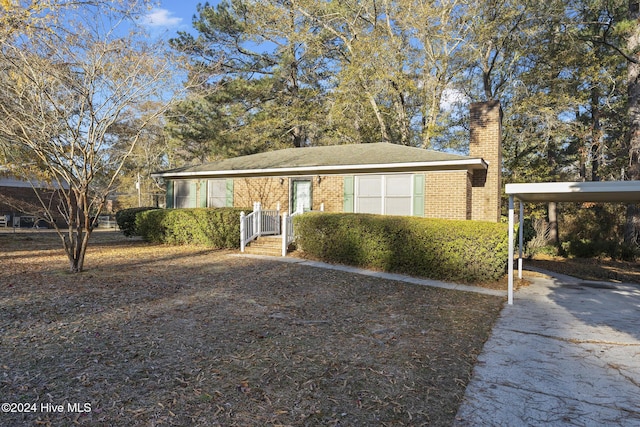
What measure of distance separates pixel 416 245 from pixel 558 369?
4861 millimetres

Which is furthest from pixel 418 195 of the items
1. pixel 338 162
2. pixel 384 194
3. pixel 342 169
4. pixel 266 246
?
pixel 266 246

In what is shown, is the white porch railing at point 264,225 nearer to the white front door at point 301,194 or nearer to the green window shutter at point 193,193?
the white front door at point 301,194

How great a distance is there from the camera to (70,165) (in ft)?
25.5

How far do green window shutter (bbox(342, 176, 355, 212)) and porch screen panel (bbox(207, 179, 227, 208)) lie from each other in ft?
16.9

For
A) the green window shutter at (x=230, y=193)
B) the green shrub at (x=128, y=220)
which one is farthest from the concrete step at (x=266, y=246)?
the green shrub at (x=128, y=220)

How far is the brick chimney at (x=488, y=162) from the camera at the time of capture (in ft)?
38.6

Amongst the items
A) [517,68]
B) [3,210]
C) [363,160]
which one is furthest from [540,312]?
[3,210]

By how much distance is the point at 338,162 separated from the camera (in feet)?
41.3

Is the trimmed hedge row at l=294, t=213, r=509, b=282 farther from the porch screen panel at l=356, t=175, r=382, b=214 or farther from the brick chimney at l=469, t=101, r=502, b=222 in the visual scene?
the brick chimney at l=469, t=101, r=502, b=222

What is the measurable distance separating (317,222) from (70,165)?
5795mm

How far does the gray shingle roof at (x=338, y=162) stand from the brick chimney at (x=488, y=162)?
925 millimetres

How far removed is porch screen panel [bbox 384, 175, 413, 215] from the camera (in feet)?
38.1

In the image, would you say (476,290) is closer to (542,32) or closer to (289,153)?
(289,153)

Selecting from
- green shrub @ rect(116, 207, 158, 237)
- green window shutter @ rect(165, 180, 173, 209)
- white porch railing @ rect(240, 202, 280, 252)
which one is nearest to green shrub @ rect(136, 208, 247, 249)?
white porch railing @ rect(240, 202, 280, 252)
